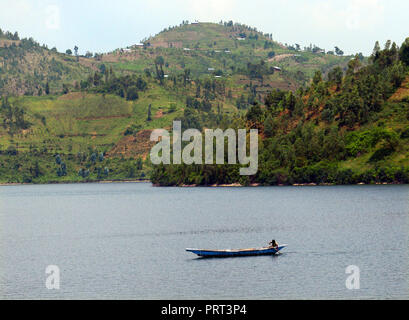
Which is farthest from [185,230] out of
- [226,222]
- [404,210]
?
[404,210]

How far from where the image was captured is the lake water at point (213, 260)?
276 feet

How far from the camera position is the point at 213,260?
343 ft

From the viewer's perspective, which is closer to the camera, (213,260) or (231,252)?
(213,260)

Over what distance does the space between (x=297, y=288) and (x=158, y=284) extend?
18047mm

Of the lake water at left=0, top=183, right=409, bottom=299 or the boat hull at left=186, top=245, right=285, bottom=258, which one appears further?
the boat hull at left=186, top=245, right=285, bottom=258

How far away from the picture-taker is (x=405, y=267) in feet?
304

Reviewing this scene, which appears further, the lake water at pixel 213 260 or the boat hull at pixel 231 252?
the boat hull at pixel 231 252

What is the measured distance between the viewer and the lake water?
84.0 meters

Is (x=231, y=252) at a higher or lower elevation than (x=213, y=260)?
higher

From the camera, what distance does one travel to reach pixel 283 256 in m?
106

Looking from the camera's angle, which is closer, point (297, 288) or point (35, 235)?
point (297, 288)

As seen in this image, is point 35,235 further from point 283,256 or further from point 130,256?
point 283,256
